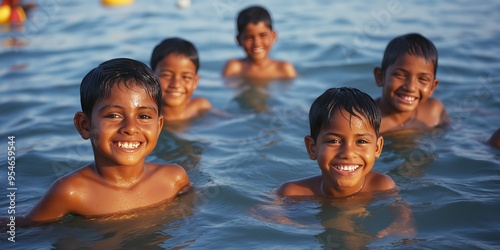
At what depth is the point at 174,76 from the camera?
6586 mm

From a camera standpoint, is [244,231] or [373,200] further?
[373,200]

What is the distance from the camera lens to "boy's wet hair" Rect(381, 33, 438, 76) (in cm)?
591

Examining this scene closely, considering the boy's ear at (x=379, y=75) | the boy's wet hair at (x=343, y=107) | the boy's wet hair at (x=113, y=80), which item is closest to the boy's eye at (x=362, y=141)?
the boy's wet hair at (x=343, y=107)

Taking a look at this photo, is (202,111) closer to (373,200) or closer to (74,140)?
(74,140)

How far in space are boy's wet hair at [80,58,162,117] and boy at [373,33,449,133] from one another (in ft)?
8.26

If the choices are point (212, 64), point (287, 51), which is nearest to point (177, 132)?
point (212, 64)

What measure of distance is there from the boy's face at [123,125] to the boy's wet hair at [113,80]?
1.3 inches

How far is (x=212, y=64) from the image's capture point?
945cm

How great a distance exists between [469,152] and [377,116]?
1.71 m

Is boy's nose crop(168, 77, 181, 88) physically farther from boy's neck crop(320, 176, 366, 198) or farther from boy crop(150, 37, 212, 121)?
boy's neck crop(320, 176, 366, 198)

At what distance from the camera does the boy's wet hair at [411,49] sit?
5.91 metres

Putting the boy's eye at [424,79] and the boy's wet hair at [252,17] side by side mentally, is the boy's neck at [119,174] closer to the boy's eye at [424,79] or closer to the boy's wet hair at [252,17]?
the boy's eye at [424,79]

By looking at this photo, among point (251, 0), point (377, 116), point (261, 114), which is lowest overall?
point (377, 116)

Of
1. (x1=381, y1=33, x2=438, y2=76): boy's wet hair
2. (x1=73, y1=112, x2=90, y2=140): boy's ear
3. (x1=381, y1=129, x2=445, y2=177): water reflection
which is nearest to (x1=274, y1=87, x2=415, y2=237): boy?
(x1=381, y1=129, x2=445, y2=177): water reflection
